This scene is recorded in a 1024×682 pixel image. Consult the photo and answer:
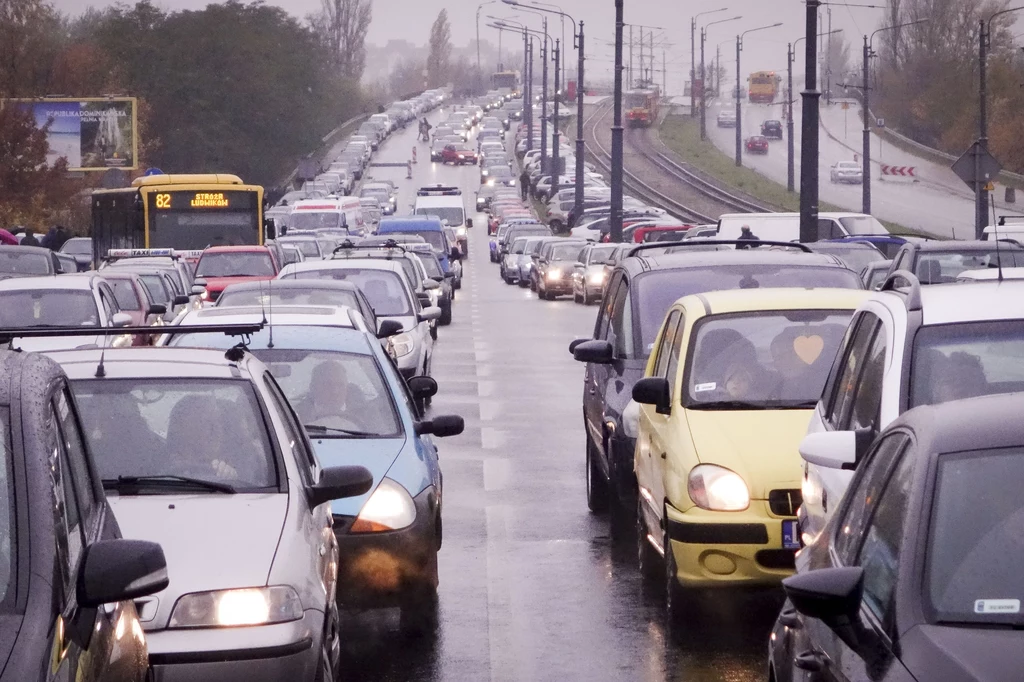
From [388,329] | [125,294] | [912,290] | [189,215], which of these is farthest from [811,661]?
[189,215]

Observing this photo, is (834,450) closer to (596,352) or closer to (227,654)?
(227,654)

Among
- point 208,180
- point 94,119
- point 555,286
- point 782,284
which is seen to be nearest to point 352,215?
point 94,119

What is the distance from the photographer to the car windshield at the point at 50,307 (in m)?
18.6

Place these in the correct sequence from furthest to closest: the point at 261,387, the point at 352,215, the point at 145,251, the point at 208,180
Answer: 1. the point at 352,215
2. the point at 208,180
3. the point at 145,251
4. the point at 261,387

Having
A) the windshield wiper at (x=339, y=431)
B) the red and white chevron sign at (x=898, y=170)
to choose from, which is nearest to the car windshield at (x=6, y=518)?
the windshield wiper at (x=339, y=431)

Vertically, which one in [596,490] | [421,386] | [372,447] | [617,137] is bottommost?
[596,490]

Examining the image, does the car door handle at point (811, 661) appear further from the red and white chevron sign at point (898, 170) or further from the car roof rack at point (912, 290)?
the red and white chevron sign at point (898, 170)

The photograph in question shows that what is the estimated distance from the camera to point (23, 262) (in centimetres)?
2897

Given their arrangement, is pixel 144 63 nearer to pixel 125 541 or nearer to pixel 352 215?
pixel 352 215

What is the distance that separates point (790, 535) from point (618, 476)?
8.82ft

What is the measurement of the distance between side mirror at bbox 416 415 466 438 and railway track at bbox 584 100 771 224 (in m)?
64.0

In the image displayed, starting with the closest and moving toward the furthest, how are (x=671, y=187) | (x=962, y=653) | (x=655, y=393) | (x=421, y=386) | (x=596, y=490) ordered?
(x=962, y=653) → (x=655, y=393) → (x=421, y=386) → (x=596, y=490) → (x=671, y=187)

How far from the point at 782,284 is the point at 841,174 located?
252 ft

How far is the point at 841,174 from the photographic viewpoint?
87000mm
